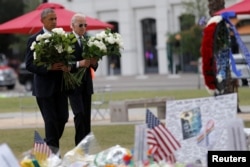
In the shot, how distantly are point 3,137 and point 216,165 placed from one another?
11.1 metres

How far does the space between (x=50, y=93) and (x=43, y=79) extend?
254mm

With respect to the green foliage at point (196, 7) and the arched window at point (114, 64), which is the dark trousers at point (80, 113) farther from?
the arched window at point (114, 64)

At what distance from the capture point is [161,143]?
6.92 metres

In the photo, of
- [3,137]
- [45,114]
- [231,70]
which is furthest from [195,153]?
[231,70]

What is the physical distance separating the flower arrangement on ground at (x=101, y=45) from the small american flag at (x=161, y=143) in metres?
4.65

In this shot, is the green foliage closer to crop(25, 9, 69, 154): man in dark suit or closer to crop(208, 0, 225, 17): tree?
crop(208, 0, 225, 17): tree

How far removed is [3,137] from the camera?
16.5 meters

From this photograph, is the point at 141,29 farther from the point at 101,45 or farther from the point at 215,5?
the point at 101,45

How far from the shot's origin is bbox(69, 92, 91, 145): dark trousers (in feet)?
38.4

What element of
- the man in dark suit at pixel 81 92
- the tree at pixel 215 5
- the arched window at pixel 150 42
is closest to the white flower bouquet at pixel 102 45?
the man in dark suit at pixel 81 92

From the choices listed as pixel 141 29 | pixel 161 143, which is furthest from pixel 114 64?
pixel 161 143

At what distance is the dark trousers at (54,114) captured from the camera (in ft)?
37.4

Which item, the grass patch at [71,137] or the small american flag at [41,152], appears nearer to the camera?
the small american flag at [41,152]

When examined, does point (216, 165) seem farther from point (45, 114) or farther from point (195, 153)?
point (45, 114)
